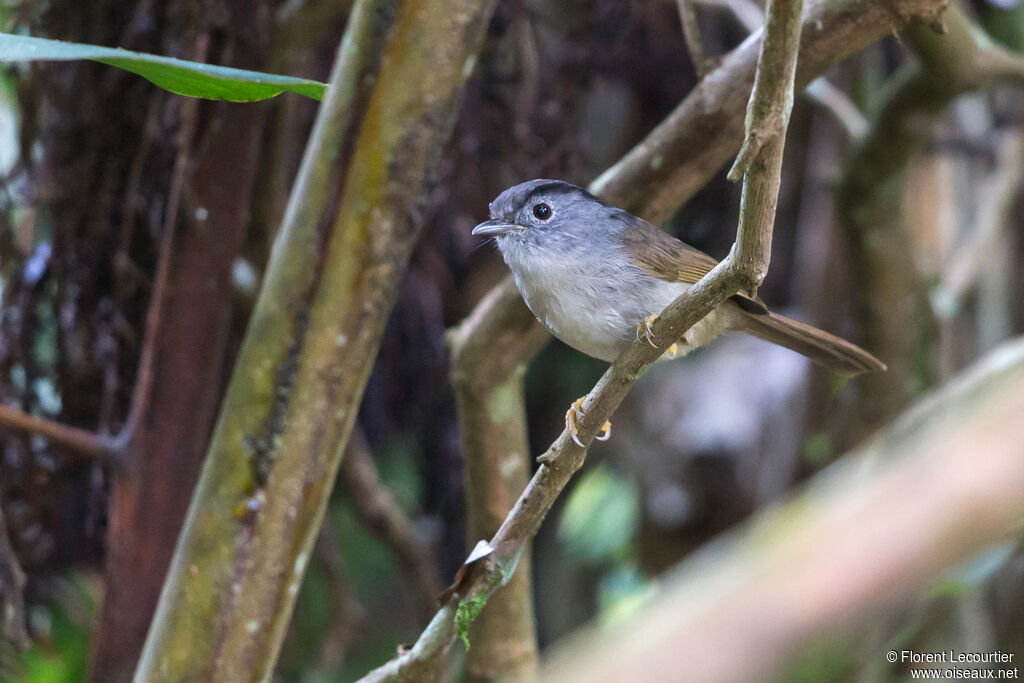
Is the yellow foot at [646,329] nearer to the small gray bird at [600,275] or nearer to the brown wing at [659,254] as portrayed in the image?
the small gray bird at [600,275]

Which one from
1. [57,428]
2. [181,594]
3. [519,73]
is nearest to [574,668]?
[181,594]

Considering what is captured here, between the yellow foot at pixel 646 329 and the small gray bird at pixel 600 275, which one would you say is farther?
the small gray bird at pixel 600 275

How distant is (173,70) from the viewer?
3.68 feet

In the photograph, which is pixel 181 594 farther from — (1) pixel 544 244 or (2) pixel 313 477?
(1) pixel 544 244

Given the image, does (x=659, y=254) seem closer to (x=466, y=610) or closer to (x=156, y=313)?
(x=466, y=610)

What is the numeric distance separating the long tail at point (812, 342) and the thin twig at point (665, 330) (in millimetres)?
693

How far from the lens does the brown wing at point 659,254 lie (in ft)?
6.36

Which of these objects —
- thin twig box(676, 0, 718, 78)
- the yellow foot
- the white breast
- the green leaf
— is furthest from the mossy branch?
the green leaf

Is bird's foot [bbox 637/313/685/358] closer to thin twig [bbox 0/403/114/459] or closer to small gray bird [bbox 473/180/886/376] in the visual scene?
small gray bird [bbox 473/180/886/376]

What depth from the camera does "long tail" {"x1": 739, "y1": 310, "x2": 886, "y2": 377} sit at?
201 centimetres

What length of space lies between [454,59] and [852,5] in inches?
33.3

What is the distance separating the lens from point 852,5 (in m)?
1.85

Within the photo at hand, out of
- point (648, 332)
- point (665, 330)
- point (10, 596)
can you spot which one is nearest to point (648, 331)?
point (648, 332)

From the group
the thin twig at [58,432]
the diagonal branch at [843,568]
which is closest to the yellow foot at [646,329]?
the diagonal branch at [843,568]
